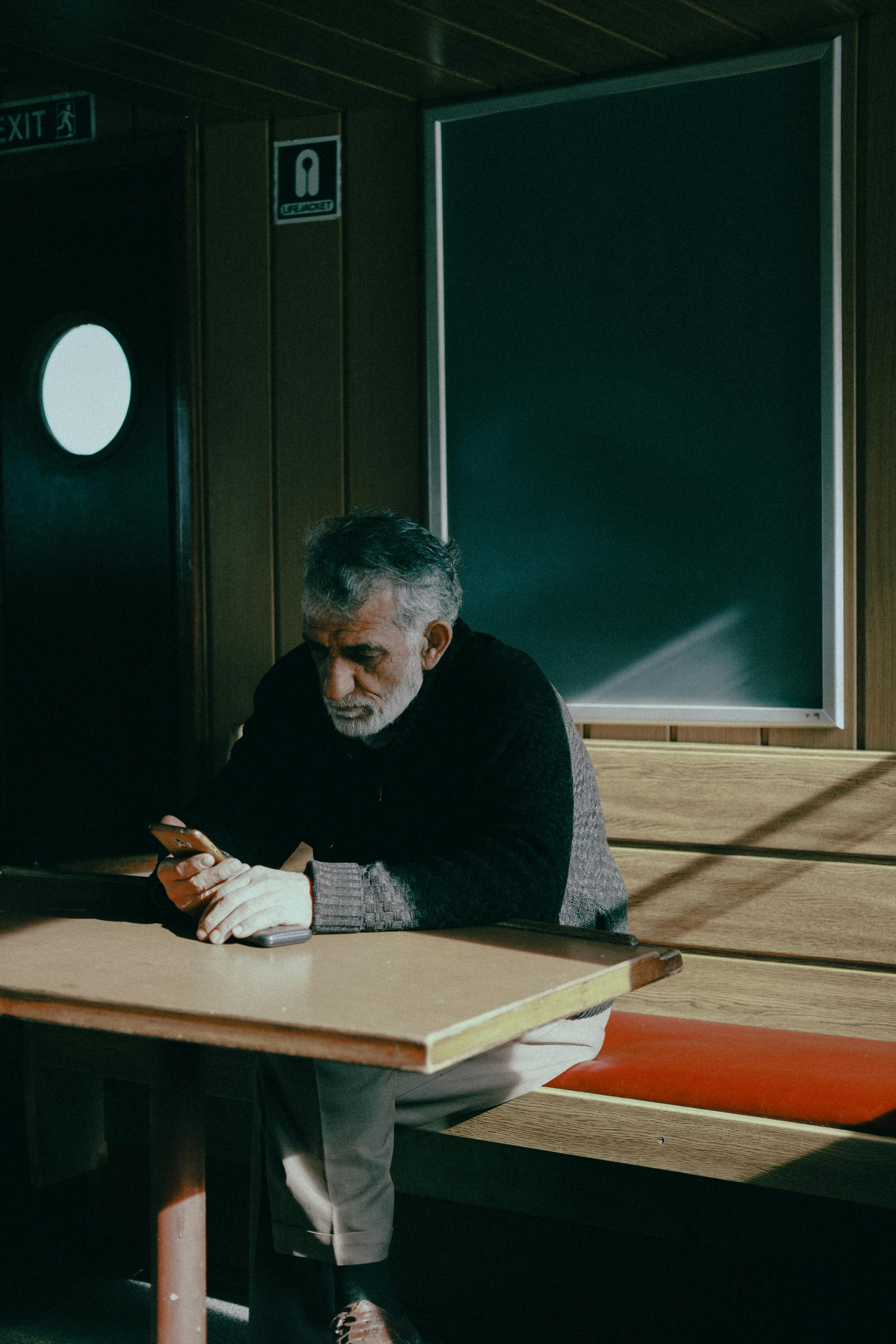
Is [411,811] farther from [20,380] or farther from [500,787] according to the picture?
[20,380]

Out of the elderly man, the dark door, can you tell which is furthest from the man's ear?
the dark door

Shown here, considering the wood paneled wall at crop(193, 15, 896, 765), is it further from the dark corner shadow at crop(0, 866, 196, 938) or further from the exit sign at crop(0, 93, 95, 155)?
the dark corner shadow at crop(0, 866, 196, 938)

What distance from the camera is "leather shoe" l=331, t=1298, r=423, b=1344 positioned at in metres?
2.00

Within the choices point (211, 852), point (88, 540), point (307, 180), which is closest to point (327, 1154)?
point (211, 852)

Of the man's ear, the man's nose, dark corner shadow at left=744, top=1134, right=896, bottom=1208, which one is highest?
the man's ear

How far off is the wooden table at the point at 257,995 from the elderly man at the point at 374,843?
78mm

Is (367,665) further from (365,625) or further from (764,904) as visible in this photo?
(764,904)

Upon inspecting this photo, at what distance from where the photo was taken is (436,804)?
250cm

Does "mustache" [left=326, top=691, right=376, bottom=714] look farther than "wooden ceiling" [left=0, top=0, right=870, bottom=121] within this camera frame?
No

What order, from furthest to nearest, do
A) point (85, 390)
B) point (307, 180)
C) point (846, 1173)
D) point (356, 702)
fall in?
point (85, 390) → point (307, 180) → point (356, 702) → point (846, 1173)

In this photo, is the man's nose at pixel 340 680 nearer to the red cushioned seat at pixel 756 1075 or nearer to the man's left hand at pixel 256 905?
the man's left hand at pixel 256 905

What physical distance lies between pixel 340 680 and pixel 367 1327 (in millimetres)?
1087

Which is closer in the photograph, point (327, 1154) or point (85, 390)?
point (327, 1154)

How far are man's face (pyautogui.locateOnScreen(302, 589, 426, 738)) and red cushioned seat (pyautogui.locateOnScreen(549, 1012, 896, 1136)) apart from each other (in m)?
0.76
